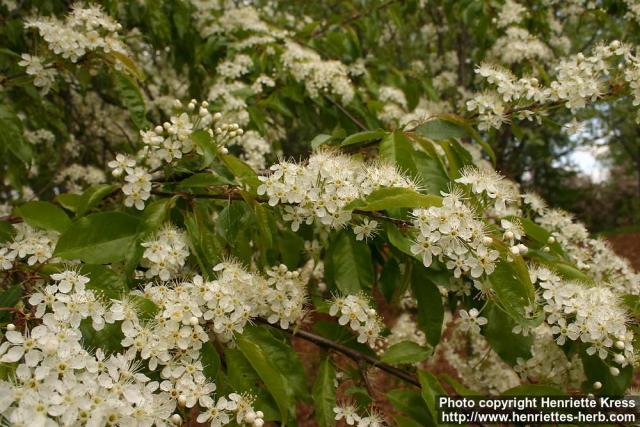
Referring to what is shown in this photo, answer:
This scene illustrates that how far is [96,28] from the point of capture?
265 cm

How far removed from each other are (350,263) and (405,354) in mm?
396

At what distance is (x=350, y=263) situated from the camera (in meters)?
1.86

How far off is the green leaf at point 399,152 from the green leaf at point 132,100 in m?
1.18

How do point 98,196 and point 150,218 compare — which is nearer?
point 150,218

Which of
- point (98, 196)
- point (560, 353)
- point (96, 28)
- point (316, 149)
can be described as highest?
point (96, 28)

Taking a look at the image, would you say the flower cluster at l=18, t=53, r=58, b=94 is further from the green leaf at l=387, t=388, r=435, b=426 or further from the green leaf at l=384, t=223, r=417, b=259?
the green leaf at l=387, t=388, r=435, b=426

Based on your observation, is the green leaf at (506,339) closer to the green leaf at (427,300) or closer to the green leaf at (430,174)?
the green leaf at (427,300)

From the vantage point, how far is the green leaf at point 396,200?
1.54 m

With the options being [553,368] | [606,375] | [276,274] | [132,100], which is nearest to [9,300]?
[276,274]

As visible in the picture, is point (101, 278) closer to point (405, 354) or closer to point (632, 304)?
point (405, 354)

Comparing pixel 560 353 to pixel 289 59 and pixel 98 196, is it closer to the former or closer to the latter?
pixel 98 196

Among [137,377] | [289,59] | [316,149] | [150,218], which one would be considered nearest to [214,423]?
[137,377]

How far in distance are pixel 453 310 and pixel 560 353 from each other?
61 centimetres

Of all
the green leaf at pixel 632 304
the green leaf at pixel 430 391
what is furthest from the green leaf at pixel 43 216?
the green leaf at pixel 632 304
